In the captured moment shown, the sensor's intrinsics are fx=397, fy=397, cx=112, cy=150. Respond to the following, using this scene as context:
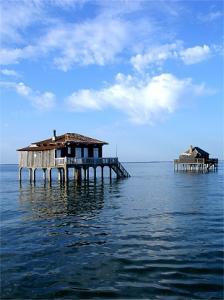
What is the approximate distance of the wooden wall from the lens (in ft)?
166

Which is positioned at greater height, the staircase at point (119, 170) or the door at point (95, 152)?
the door at point (95, 152)

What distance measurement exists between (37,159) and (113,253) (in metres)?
39.8

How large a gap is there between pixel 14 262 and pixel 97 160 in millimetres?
38847

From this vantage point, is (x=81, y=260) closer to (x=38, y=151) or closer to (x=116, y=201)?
(x=116, y=201)

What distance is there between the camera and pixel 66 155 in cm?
5062

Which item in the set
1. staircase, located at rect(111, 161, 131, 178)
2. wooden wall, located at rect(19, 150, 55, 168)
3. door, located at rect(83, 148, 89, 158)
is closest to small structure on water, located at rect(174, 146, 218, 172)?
staircase, located at rect(111, 161, 131, 178)

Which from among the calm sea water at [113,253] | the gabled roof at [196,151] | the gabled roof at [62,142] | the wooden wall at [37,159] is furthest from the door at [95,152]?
the gabled roof at [196,151]

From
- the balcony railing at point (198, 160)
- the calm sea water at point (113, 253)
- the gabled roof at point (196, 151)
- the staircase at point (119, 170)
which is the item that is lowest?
the calm sea water at point (113, 253)

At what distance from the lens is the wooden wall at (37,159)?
50562 mm

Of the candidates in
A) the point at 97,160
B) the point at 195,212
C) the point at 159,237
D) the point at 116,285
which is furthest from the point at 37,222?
the point at 97,160

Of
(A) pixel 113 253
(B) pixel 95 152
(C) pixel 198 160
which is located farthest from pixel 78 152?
(C) pixel 198 160

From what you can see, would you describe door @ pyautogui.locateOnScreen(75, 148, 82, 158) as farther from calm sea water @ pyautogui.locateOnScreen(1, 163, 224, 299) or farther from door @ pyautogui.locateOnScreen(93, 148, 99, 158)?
calm sea water @ pyautogui.locateOnScreen(1, 163, 224, 299)

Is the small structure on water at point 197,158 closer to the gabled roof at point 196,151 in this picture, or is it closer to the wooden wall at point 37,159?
the gabled roof at point 196,151

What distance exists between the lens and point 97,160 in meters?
52.3
